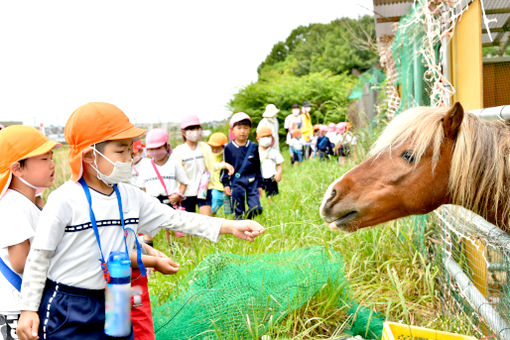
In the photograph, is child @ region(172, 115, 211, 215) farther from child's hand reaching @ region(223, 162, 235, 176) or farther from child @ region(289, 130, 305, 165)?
child @ region(289, 130, 305, 165)

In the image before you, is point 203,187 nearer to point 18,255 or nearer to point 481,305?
point 18,255

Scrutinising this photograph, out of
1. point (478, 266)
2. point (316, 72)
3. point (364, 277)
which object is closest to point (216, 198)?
point (364, 277)

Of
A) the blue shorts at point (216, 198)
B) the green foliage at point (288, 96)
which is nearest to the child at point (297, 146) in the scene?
the green foliage at point (288, 96)

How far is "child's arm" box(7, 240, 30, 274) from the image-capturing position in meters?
1.98

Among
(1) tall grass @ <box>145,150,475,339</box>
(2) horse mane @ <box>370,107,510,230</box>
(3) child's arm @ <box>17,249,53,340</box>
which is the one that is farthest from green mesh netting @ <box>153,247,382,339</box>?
(2) horse mane @ <box>370,107,510,230</box>

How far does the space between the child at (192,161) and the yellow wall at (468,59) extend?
358 centimetres

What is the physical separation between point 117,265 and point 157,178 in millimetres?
3642

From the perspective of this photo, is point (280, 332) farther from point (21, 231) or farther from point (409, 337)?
point (21, 231)

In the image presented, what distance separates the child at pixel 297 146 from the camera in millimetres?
13250

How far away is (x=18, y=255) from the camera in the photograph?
1.98m

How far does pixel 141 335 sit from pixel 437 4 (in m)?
3.21

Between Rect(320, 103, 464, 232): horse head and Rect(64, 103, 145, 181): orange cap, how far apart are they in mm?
1060

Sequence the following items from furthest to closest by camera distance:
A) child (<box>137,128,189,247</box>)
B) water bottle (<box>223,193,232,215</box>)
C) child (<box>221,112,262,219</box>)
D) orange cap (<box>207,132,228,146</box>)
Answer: orange cap (<box>207,132,228,146</box>) → water bottle (<box>223,193,232,215</box>) → child (<box>221,112,262,219</box>) → child (<box>137,128,189,247</box>)

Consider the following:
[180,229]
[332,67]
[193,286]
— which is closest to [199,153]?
[193,286]
